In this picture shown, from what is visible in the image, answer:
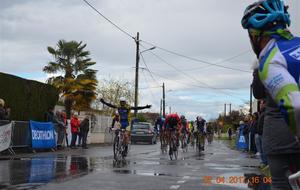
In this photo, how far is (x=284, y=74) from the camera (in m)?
2.80

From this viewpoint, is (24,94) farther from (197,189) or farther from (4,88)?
(197,189)

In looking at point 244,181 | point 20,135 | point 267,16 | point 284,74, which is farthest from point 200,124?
point 284,74

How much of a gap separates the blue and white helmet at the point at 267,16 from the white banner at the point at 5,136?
52.0 ft

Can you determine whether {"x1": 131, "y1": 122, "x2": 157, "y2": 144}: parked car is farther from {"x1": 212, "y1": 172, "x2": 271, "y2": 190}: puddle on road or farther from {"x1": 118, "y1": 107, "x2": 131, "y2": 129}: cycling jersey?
{"x1": 212, "y1": 172, "x2": 271, "y2": 190}: puddle on road

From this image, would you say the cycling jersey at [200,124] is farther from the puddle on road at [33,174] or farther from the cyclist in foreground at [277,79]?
the cyclist in foreground at [277,79]

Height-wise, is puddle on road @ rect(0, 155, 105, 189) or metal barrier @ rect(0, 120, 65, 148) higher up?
metal barrier @ rect(0, 120, 65, 148)

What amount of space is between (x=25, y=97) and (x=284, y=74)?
68.3 feet

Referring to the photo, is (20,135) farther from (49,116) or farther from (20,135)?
(49,116)

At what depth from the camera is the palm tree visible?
141 feet

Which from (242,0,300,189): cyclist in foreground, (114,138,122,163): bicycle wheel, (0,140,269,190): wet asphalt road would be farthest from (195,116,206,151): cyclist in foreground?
(242,0,300,189): cyclist in foreground

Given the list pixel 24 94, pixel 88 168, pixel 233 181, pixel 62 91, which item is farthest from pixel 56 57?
pixel 233 181

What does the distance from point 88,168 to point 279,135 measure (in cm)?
1007

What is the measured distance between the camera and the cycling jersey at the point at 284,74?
271cm

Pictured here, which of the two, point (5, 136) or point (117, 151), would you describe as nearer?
point (117, 151)
